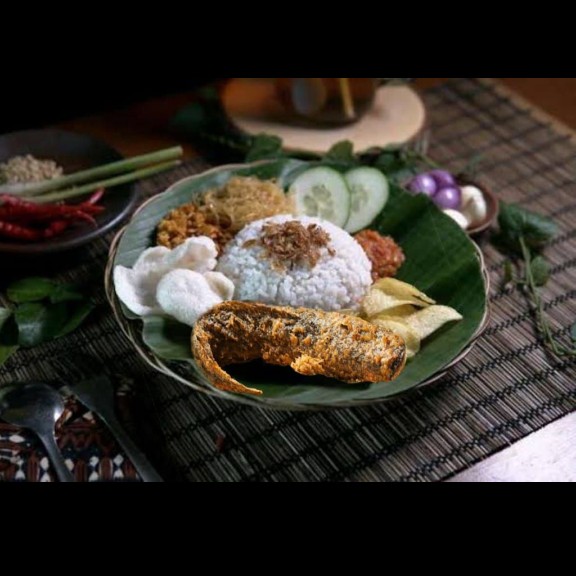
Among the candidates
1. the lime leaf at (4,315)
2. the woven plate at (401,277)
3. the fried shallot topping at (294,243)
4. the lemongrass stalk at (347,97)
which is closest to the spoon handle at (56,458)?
the woven plate at (401,277)

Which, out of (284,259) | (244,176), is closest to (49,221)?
(244,176)

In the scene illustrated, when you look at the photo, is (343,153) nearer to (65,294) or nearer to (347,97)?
(347,97)

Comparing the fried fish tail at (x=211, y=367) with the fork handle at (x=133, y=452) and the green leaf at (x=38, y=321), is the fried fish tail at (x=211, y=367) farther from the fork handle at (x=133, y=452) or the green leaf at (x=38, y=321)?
Answer: the green leaf at (x=38, y=321)

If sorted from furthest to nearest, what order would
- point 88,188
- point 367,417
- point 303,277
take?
point 88,188, point 303,277, point 367,417

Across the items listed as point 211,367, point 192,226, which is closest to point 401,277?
point 192,226

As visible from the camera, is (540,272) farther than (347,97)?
No

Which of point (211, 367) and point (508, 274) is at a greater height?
point (211, 367)

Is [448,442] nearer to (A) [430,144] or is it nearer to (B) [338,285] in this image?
(B) [338,285]
